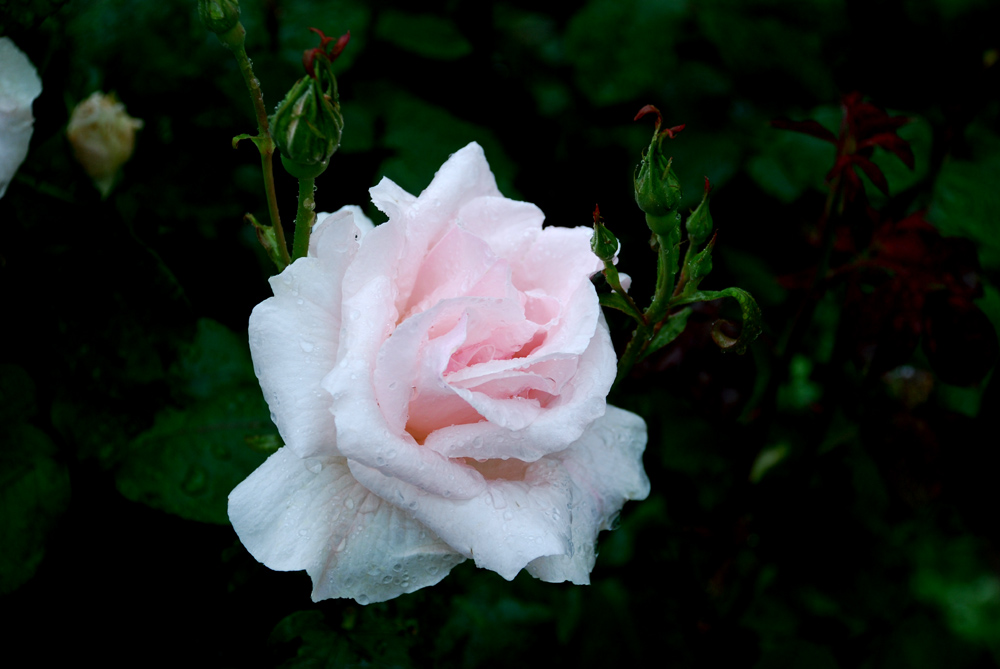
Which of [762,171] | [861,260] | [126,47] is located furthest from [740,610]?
[126,47]

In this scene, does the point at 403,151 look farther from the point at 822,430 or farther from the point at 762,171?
the point at 822,430

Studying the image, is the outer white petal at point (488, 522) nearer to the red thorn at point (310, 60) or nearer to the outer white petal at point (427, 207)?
the outer white petal at point (427, 207)

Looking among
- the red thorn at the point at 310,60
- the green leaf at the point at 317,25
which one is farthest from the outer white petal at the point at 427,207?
the green leaf at the point at 317,25

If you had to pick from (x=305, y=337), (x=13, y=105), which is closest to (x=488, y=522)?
(x=305, y=337)

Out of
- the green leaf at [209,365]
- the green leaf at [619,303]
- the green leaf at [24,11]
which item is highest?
the green leaf at [24,11]

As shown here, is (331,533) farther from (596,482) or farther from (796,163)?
(796,163)

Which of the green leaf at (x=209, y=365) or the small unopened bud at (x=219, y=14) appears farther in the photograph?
the green leaf at (x=209, y=365)
